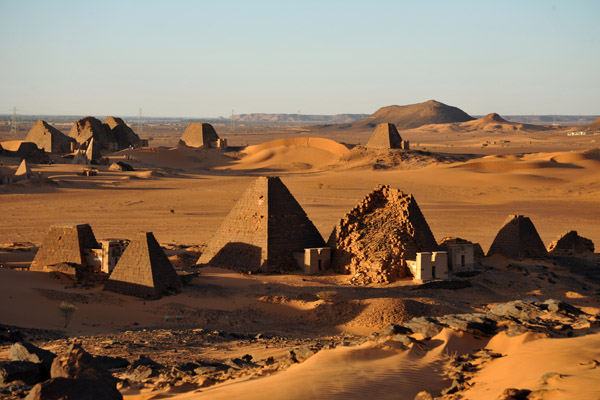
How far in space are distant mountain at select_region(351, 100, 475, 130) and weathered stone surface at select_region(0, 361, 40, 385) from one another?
471 feet

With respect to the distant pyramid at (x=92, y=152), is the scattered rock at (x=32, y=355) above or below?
below

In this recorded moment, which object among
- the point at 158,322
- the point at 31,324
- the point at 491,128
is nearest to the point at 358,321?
the point at 158,322

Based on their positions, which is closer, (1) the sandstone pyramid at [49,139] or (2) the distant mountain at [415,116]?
(1) the sandstone pyramid at [49,139]

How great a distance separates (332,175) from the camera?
50438 millimetres

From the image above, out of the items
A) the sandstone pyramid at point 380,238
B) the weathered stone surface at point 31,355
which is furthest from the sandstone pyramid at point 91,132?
the weathered stone surface at point 31,355

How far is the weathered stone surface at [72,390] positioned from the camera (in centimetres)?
Answer: 748

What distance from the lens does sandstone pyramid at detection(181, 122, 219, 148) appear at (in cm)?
6612

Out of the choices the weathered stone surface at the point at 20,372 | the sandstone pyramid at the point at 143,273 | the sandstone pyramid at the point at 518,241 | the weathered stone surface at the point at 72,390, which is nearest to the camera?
the weathered stone surface at the point at 72,390

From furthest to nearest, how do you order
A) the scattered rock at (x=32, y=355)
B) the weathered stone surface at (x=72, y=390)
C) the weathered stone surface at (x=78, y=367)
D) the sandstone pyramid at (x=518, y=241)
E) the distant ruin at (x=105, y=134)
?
the distant ruin at (x=105, y=134) → the sandstone pyramid at (x=518, y=241) → the scattered rock at (x=32, y=355) → the weathered stone surface at (x=78, y=367) → the weathered stone surface at (x=72, y=390)

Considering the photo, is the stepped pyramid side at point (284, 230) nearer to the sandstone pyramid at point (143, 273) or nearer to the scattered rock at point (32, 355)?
the sandstone pyramid at point (143, 273)

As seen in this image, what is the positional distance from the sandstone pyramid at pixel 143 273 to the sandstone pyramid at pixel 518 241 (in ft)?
32.1

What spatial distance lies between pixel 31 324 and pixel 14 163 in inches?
1362

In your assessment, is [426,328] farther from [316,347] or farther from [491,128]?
[491,128]

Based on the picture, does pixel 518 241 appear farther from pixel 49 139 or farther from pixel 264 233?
pixel 49 139
